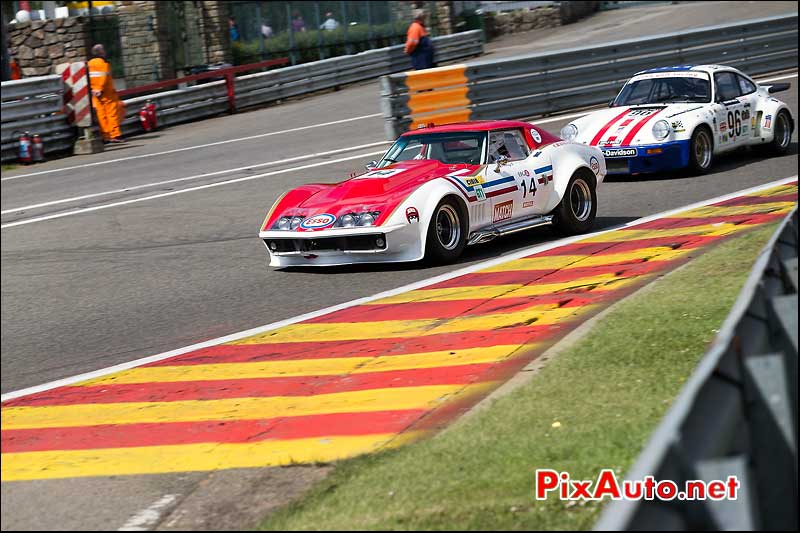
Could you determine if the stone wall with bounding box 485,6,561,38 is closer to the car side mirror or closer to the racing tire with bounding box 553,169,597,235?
the racing tire with bounding box 553,169,597,235

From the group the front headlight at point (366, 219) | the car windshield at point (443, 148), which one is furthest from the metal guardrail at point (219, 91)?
the front headlight at point (366, 219)

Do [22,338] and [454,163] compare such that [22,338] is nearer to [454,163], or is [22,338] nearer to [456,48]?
[454,163]

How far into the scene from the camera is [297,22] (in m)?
37.2

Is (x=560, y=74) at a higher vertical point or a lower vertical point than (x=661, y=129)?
higher

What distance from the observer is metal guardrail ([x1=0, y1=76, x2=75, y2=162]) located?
20.9 metres

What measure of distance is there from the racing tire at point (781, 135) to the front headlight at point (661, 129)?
2.18 metres

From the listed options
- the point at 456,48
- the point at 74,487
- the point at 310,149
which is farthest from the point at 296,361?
the point at 456,48

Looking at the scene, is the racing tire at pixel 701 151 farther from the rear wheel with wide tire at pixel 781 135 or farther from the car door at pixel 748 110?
the rear wheel with wide tire at pixel 781 135

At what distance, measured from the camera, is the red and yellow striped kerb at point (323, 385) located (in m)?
5.52

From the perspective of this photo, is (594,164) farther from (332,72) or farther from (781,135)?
(332,72)

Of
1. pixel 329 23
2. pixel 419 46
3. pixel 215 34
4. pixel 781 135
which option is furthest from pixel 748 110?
pixel 329 23

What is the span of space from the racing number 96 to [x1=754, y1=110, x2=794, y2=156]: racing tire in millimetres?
670

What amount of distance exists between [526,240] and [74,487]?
747 cm

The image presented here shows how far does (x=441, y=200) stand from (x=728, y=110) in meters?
6.98
